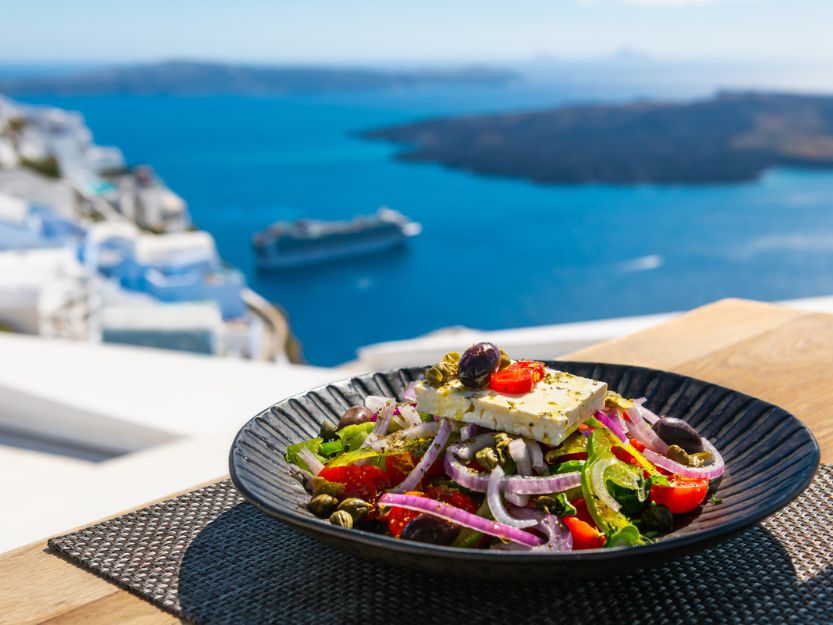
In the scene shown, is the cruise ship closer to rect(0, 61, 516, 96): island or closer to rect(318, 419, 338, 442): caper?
rect(318, 419, 338, 442): caper

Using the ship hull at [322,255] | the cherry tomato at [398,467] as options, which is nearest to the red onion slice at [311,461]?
the cherry tomato at [398,467]

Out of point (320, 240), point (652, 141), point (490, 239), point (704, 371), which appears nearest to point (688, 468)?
point (704, 371)

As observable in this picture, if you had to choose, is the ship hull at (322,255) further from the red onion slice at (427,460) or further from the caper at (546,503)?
the caper at (546,503)

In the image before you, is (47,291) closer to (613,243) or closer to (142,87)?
(613,243)

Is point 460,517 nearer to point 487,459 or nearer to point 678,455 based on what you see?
point 487,459

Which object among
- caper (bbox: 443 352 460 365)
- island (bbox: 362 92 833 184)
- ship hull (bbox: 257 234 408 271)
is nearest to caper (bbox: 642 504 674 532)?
caper (bbox: 443 352 460 365)

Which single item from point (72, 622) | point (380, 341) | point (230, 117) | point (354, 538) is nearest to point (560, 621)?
point (354, 538)
